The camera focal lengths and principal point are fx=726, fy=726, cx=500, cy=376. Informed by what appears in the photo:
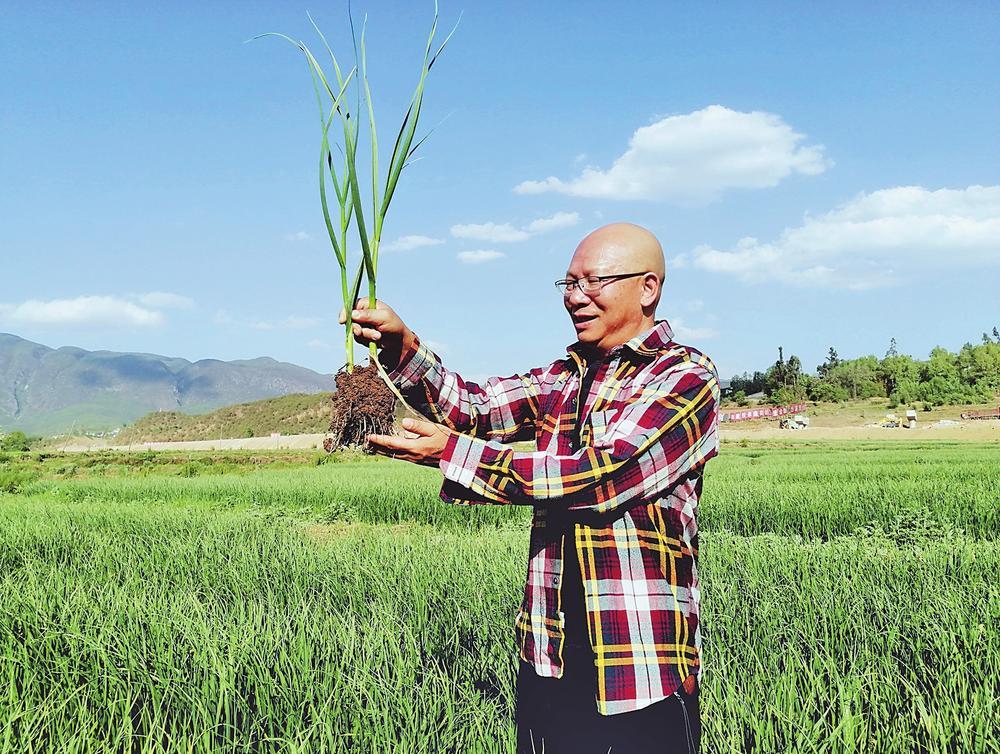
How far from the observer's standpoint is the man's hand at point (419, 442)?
136 centimetres

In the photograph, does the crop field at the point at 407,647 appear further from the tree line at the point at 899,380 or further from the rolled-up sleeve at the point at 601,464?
the tree line at the point at 899,380

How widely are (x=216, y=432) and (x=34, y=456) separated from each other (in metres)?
28.0

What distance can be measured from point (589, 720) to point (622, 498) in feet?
1.66

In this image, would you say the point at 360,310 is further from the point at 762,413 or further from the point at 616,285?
the point at 762,413

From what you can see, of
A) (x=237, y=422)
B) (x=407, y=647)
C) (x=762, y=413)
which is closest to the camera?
(x=407, y=647)

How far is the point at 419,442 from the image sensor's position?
4.49 ft

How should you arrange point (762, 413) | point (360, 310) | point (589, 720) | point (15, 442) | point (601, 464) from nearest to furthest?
point (601, 464)
point (589, 720)
point (360, 310)
point (15, 442)
point (762, 413)

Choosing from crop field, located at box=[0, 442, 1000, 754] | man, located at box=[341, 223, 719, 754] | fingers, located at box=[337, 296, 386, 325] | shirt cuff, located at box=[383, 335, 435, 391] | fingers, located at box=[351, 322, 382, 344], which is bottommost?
crop field, located at box=[0, 442, 1000, 754]

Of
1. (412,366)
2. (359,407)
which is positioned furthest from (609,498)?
(359,407)

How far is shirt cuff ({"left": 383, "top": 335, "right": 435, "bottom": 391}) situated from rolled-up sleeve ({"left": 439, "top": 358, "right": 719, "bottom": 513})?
40 centimetres

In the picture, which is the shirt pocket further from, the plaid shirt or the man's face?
the man's face

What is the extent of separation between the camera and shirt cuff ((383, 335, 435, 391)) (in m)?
1.72

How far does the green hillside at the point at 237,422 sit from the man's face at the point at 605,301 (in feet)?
159

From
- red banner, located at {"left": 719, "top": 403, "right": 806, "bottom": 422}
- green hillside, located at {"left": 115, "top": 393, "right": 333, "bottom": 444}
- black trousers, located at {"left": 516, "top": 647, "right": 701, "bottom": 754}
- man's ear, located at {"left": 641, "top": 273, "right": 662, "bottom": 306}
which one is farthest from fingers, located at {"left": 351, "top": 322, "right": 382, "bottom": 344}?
green hillside, located at {"left": 115, "top": 393, "right": 333, "bottom": 444}
